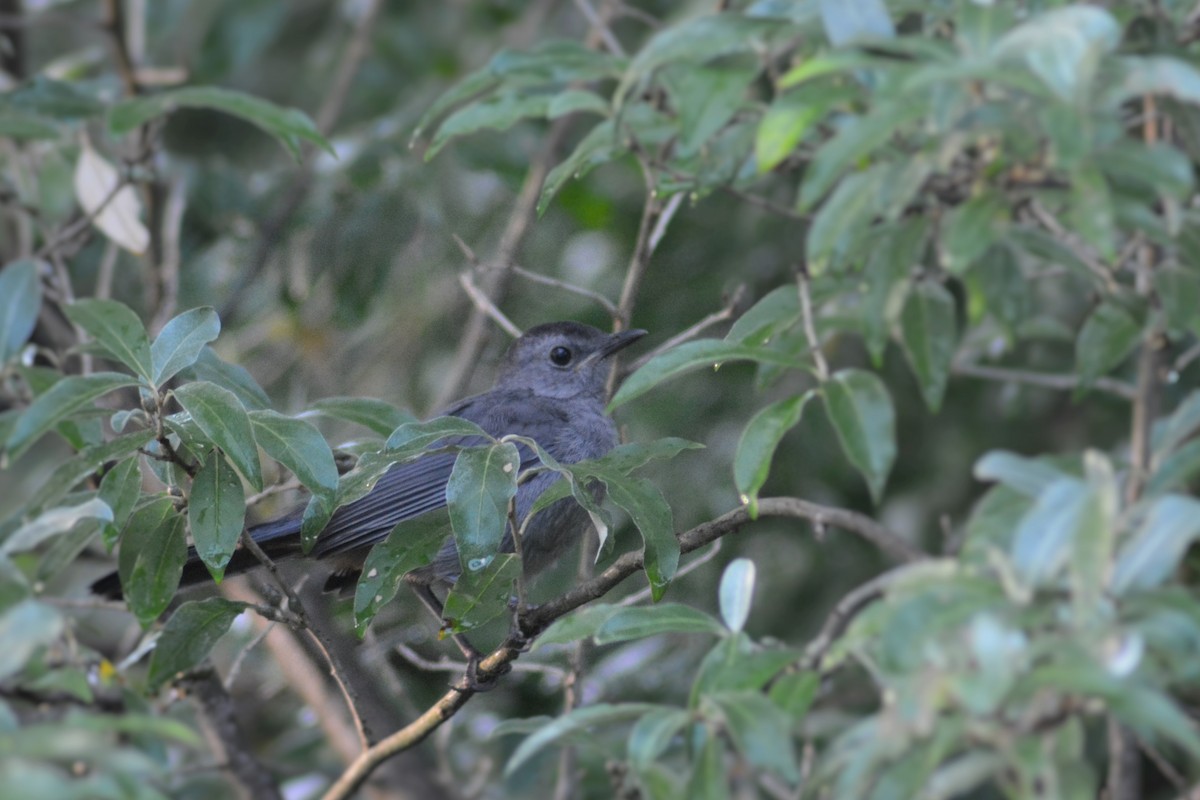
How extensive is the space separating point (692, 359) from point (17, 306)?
1.54 meters

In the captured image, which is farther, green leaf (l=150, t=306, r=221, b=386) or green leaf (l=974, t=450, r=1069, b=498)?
green leaf (l=150, t=306, r=221, b=386)

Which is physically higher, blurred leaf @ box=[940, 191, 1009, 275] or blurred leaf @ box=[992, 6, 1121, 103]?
blurred leaf @ box=[992, 6, 1121, 103]

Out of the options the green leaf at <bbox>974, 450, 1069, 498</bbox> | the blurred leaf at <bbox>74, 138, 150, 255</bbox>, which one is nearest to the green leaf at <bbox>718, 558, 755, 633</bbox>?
the green leaf at <bbox>974, 450, 1069, 498</bbox>

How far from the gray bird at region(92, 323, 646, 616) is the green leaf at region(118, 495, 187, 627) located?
1.16 m

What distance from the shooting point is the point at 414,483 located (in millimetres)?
5320

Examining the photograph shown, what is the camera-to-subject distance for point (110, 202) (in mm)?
5059

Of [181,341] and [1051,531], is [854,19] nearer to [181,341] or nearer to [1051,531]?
[1051,531]

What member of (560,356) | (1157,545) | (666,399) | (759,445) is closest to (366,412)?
(759,445)

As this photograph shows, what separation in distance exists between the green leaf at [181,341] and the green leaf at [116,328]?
0.10 ft

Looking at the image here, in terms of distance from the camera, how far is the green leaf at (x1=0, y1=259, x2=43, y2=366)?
10.0 feet

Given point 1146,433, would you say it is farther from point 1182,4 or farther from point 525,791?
point 525,791

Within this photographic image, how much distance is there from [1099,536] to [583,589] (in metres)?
1.90

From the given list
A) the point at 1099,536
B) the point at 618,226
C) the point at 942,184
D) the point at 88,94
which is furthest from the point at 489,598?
the point at 618,226

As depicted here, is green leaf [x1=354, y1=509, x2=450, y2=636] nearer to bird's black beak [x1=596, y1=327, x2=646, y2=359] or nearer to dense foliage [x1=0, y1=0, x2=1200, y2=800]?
dense foliage [x1=0, y1=0, x2=1200, y2=800]
